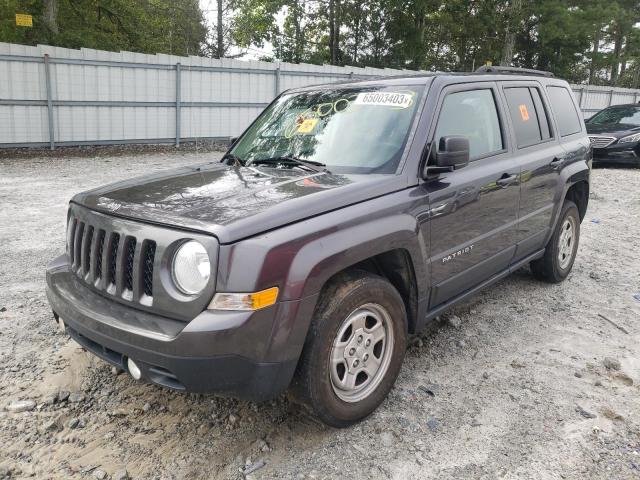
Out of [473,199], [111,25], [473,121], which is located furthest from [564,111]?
[111,25]

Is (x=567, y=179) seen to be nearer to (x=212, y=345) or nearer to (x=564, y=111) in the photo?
(x=564, y=111)

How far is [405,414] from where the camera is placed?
122 inches

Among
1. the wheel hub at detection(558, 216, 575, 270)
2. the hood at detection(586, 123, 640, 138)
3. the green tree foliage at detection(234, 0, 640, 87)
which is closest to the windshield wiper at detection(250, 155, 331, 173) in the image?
the wheel hub at detection(558, 216, 575, 270)

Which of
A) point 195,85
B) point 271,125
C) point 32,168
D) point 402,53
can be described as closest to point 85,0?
point 195,85

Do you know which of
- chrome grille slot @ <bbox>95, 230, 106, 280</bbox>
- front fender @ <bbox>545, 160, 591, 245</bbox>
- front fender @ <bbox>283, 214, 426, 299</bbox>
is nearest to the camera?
front fender @ <bbox>283, 214, 426, 299</bbox>

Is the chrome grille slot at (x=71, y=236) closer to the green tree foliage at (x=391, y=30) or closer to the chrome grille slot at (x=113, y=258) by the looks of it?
the chrome grille slot at (x=113, y=258)

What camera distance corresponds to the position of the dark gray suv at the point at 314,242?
93.6 inches

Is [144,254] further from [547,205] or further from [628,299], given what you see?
[628,299]

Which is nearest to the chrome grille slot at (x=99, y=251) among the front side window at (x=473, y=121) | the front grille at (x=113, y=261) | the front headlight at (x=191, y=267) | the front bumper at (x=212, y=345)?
the front grille at (x=113, y=261)

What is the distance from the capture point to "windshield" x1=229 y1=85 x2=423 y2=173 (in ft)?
10.8

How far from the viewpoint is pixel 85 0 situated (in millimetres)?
22297

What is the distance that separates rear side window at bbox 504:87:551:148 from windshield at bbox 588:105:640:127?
1101cm

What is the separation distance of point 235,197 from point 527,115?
2805mm

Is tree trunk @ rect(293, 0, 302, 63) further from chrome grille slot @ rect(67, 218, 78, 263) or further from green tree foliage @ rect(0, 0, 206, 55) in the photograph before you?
chrome grille slot @ rect(67, 218, 78, 263)
